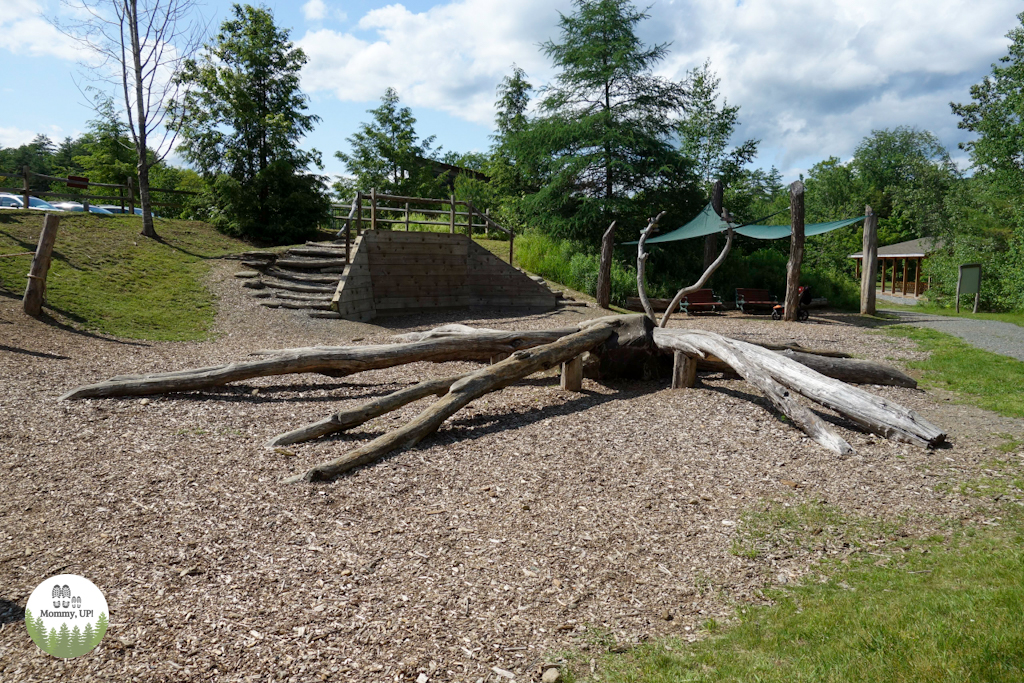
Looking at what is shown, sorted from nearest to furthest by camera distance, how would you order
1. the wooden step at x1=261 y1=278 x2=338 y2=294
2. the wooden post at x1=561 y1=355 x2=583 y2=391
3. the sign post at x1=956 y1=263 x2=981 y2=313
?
1. the wooden post at x1=561 y1=355 x2=583 y2=391
2. the wooden step at x1=261 y1=278 x2=338 y2=294
3. the sign post at x1=956 y1=263 x2=981 y2=313

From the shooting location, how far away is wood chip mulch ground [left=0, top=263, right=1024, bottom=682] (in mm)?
2943

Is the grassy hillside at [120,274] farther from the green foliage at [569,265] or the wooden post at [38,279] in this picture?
the green foliage at [569,265]

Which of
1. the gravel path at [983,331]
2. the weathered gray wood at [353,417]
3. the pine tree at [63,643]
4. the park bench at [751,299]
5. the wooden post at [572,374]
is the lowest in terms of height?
the pine tree at [63,643]

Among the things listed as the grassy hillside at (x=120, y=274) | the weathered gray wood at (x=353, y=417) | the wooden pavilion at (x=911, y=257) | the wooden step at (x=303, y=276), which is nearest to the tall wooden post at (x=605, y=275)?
the wooden step at (x=303, y=276)

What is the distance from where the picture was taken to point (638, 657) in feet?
9.29

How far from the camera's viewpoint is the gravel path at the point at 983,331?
11.3 metres

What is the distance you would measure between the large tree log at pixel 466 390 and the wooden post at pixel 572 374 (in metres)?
0.11

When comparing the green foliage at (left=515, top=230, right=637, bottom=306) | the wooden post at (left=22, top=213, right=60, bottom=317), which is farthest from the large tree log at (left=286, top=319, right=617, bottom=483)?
the green foliage at (left=515, top=230, right=637, bottom=306)

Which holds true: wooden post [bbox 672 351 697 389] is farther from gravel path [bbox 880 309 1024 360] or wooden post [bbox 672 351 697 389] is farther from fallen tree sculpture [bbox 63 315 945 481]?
gravel path [bbox 880 309 1024 360]

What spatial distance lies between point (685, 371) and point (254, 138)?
16.8 metres

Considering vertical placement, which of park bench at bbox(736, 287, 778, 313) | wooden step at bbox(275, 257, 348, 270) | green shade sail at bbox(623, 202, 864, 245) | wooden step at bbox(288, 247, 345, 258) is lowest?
park bench at bbox(736, 287, 778, 313)

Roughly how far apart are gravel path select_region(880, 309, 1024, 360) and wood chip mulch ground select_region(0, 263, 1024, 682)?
18.6 ft

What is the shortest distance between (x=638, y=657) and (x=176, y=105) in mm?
19263

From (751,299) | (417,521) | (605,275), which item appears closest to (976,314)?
(751,299)
